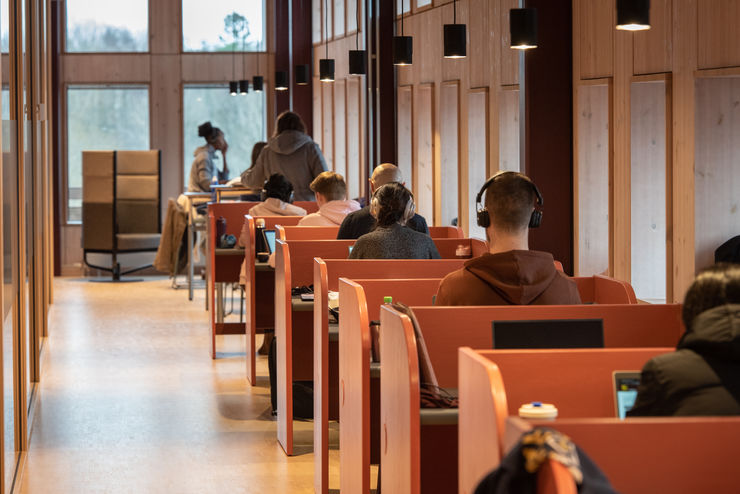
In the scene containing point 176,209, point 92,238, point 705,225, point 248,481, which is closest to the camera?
point 248,481

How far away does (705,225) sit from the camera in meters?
5.54

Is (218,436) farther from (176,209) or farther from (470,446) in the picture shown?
(176,209)

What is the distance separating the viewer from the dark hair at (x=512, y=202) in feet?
12.0

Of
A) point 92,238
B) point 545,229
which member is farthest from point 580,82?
point 92,238

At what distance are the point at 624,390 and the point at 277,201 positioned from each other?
19.8 feet

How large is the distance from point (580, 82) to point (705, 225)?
1.27m

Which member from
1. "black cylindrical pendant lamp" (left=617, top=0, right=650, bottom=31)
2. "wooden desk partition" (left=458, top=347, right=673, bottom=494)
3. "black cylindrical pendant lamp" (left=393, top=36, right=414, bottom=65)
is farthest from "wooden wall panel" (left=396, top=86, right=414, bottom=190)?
"wooden desk partition" (left=458, top=347, right=673, bottom=494)

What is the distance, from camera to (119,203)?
1366 cm

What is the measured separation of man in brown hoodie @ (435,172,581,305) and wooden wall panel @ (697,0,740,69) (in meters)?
1.95

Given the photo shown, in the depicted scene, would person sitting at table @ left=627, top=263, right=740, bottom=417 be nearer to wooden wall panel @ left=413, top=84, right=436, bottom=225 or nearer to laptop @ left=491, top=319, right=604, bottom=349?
laptop @ left=491, top=319, right=604, bottom=349

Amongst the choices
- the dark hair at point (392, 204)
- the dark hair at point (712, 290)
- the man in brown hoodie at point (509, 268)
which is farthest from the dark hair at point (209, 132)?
the dark hair at point (712, 290)

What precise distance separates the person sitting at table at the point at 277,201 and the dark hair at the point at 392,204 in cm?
325

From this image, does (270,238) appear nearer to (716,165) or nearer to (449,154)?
(449,154)

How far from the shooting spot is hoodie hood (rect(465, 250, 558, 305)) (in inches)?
141
